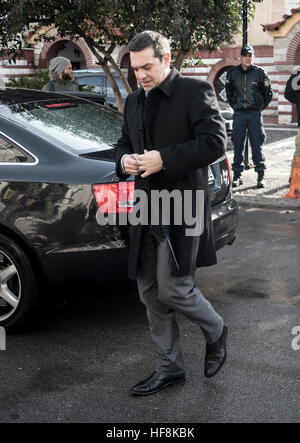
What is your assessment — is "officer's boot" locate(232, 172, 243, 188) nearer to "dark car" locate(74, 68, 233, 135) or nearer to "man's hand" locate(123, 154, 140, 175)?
"dark car" locate(74, 68, 233, 135)

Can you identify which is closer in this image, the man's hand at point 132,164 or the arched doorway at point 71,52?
the man's hand at point 132,164

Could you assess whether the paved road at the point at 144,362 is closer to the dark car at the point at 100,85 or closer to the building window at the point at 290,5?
the dark car at the point at 100,85

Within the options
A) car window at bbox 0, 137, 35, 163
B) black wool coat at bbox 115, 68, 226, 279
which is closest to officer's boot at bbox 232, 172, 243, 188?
car window at bbox 0, 137, 35, 163

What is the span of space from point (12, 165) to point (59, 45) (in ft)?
76.5

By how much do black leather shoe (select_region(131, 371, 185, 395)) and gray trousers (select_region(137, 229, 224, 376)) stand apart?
32 millimetres

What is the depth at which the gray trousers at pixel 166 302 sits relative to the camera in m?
3.60

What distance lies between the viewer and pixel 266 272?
19.7 feet

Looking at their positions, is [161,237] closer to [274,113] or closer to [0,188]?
[0,188]

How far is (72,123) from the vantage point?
512cm

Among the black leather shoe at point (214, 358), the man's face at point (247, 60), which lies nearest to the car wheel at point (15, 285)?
the black leather shoe at point (214, 358)

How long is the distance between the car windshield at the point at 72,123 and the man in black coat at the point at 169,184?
1087mm

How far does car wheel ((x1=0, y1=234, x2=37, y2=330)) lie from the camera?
15.0 feet

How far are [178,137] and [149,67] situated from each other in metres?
0.37

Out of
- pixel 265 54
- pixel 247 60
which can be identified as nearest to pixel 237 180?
pixel 247 60
